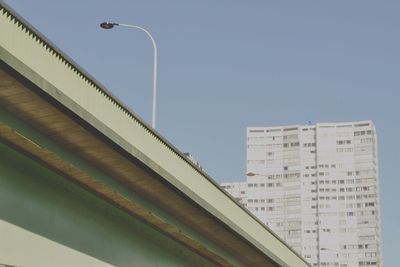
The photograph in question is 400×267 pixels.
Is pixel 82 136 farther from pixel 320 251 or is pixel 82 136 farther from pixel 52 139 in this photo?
pixel 320 251

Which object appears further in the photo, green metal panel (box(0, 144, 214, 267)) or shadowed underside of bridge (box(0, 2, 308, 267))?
green metal panel (box(0, 144, 214, 267))

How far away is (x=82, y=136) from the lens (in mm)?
15641

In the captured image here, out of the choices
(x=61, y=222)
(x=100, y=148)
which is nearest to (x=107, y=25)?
(x=100, y=148)

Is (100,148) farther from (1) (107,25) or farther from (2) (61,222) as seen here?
(1) (107,25)

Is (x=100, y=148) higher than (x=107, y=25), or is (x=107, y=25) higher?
(x=107, y=25)

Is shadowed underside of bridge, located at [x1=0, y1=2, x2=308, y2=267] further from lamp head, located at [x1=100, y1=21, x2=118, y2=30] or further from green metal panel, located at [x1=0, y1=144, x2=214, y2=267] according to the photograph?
lamp head, located at [x1=100, y1=21, x2=118, y2=30]

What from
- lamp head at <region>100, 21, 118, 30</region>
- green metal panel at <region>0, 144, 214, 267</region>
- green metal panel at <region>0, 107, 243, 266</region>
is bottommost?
green metal panel at <region>0, 144, 214, 267</region>

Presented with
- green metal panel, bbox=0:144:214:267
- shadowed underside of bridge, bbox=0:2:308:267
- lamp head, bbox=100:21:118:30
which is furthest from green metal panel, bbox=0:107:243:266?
lamp head, bbox=100:21:118:30

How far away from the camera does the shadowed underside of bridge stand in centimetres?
1375

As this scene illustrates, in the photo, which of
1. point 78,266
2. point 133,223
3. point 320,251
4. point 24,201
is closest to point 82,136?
point 24,201

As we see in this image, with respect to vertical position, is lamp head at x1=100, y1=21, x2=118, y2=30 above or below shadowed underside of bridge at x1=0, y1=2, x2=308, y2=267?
above

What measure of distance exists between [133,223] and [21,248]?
5.89 m

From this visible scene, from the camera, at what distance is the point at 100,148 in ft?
53.9

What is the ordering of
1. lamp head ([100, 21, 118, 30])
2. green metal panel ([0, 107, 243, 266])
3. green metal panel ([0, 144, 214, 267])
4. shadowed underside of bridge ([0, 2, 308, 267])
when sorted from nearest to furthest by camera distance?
shadowed underside of bridge ([0, 2, 308, 267])
green metal panel ([0, 107, 243, 266])
green metal panel ([0, 144, 214, 267])
lamp head ([100, 21, 118, 30])
